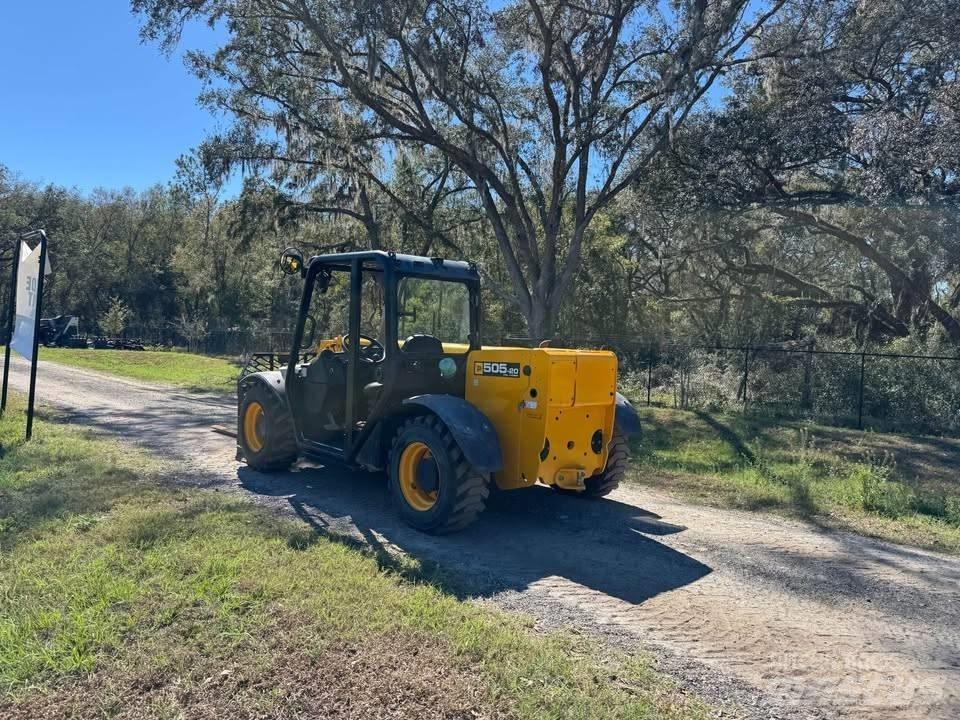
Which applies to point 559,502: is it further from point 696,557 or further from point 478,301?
point 478,301

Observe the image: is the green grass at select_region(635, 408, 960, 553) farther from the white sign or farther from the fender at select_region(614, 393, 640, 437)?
the white sign

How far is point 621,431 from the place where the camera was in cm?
679

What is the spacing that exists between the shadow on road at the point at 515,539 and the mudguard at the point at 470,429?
0.67 m

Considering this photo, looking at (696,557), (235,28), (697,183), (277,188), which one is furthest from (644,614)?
(277,188)

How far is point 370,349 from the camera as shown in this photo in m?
6.65

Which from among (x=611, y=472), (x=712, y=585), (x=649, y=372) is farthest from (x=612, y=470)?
(x=649, y=372)

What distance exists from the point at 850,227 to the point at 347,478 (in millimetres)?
17368

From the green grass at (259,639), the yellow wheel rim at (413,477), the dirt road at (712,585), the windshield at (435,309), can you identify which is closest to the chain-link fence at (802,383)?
the windshield at (435,309)

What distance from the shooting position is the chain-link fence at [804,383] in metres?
13.4

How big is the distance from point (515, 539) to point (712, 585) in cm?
156

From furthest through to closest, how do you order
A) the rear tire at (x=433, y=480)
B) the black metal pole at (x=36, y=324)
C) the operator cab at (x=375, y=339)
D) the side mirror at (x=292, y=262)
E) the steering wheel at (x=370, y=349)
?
the black metal pole at (x=36, y=324) < the side mirror at (x=292, y=262) < the steering wheel at (x=370, y=349) < the operator cab at (x=375, y=339) < the rear tire at (x=433, y=480)

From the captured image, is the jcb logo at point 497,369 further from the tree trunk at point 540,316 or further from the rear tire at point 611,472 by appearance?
the tree trunk at point 540,316

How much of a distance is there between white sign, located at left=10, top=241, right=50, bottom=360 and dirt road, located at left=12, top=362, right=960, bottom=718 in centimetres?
325

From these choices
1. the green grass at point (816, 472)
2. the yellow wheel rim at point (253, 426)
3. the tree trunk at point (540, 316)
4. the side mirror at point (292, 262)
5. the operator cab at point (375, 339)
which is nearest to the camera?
the operator cab at point (375, 339)
